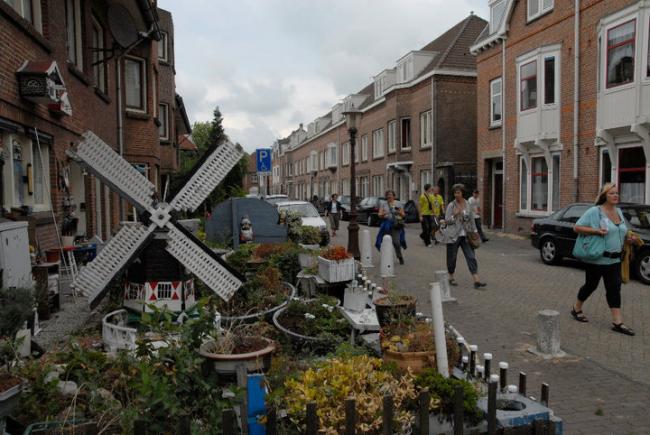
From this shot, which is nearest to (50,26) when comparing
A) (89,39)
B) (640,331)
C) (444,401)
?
(89,39)

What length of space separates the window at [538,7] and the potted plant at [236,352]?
1863 cm

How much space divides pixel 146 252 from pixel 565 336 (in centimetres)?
539

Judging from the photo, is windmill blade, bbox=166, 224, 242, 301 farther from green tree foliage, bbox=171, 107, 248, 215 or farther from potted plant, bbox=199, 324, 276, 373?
potted plant, bbox=199, 324, 276, 373

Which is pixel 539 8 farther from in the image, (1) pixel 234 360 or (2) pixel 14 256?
(1) pixel 234 360

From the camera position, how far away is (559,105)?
18.4m

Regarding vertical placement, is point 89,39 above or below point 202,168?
above

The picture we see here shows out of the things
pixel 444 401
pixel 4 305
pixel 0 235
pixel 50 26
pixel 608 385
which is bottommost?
pixel 608 385

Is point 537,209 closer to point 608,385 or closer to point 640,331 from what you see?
point 640,331

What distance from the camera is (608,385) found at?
5309mm

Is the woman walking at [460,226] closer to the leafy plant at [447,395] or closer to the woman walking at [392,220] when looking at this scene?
the woman walking at [392,220]

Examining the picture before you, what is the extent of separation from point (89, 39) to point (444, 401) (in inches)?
444

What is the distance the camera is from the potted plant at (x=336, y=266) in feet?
24.5

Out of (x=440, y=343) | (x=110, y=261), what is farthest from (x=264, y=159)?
(x=440, y=343)

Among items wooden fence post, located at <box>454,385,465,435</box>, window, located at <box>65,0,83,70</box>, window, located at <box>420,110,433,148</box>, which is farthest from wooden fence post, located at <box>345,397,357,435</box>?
window, located at <box>420,110,433,148</box>
